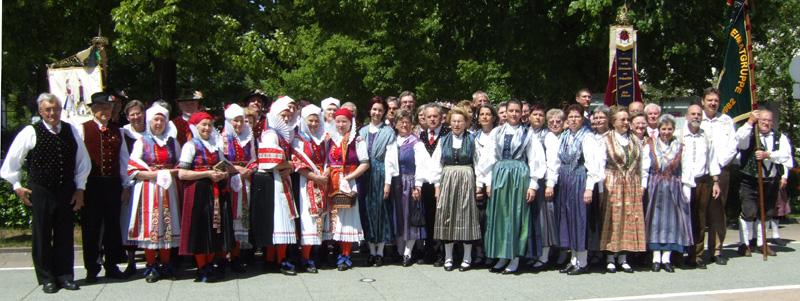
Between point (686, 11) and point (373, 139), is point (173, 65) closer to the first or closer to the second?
point (373, 139)

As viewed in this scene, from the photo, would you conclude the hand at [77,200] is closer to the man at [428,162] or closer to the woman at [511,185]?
the man at [428,162]

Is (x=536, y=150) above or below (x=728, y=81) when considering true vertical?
below

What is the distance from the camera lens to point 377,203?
840 cm

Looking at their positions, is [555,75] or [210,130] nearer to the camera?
[210,130]

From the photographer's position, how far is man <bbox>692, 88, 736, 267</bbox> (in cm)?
870

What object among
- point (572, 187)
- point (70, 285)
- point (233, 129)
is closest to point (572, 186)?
point (572, 187)

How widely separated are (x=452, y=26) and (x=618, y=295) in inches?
390

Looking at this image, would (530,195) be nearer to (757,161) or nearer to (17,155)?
(757,161)

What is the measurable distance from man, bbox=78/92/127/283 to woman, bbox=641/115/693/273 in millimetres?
5244

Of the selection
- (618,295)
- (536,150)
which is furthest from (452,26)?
(618,295)

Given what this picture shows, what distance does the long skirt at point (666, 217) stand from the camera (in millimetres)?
8109

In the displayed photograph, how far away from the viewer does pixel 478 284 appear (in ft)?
24.5

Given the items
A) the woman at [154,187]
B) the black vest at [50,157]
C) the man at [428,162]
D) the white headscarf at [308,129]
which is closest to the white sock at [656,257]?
the man at [428,162]

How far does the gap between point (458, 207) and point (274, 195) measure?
6.12 ft
